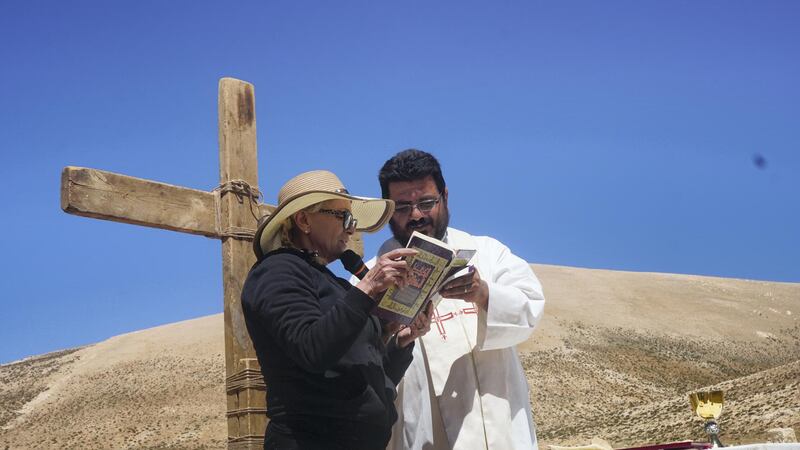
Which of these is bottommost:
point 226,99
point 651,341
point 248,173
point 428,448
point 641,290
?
point 428,448

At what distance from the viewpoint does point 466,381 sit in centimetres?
481

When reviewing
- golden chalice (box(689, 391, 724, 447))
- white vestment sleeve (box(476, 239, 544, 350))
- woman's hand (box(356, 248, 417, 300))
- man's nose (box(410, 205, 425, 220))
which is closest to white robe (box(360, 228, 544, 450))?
white vestment sleeve (box(476, 239, 544, 350))

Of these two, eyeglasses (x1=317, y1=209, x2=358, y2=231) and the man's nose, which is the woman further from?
the man's nose

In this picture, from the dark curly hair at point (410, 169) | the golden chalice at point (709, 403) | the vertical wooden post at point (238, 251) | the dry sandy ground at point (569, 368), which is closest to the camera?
the dark curly hair at point (410, 169)

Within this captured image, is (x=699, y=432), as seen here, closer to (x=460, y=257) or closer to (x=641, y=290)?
(x=460, y=257)

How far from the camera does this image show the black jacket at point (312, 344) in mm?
3189

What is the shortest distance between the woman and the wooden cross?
7.04ft

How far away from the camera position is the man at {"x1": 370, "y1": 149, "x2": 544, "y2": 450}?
4.62 m

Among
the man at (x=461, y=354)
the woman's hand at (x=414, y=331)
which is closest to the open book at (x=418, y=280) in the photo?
the woman's hand at (x=414, y=331)

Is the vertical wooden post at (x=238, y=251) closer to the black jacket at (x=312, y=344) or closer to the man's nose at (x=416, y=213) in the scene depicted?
the man's nose at (x=416, y=213)

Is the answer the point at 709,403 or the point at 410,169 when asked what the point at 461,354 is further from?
the point at 709,403

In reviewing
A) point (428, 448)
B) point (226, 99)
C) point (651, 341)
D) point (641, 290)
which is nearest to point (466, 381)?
point (428, 448)

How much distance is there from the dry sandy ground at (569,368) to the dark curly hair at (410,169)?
72.4ft

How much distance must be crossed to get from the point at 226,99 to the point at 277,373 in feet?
10.5
